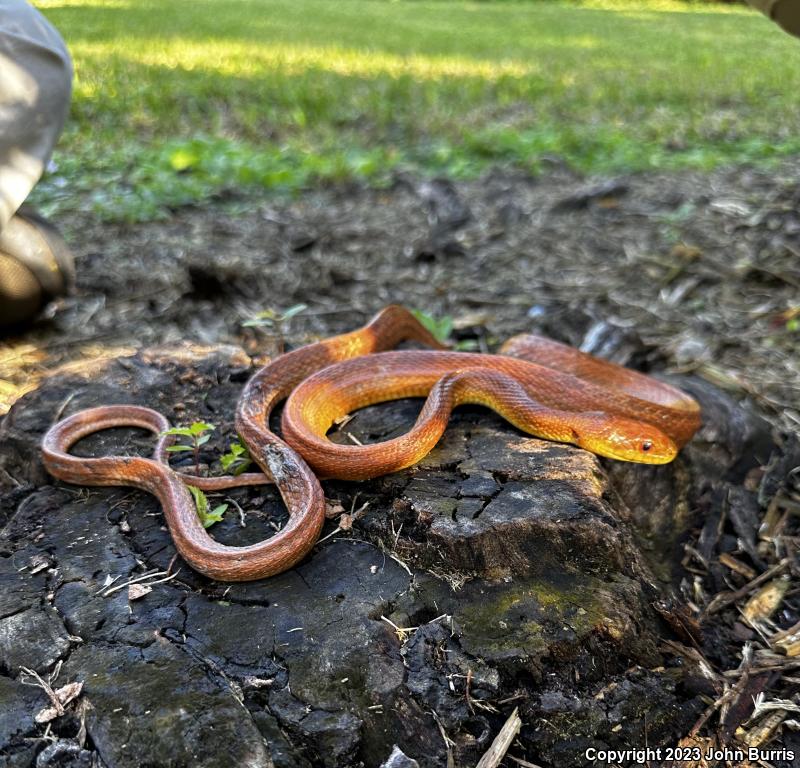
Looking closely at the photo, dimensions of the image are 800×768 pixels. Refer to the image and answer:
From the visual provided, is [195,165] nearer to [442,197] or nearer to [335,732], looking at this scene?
[442,197]

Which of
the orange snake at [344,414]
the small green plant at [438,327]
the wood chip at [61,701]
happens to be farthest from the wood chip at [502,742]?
the small green plant at [438,327]

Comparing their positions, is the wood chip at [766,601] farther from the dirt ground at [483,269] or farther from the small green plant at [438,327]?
the small green plant at [438,327]

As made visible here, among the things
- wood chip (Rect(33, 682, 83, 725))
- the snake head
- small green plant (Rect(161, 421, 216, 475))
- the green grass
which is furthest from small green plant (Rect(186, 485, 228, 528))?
the green grass

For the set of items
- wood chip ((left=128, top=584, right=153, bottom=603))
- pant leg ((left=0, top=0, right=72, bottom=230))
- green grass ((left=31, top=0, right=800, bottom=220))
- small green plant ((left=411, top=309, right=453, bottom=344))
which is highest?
pant leg ((left=0, top=0, right=72, bottom=230))

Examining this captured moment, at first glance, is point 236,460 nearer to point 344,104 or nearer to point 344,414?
point 344,414

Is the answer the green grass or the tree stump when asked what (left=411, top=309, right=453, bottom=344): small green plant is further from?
the green grass

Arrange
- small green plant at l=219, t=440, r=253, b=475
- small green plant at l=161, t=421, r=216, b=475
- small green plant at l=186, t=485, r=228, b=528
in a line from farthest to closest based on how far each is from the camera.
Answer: small green plant at l=219, t=440, r=253, b=475
small green plant at l=161, t=421, r=216, b=475
small green plant at l=186, t=485, r=228, b=528
